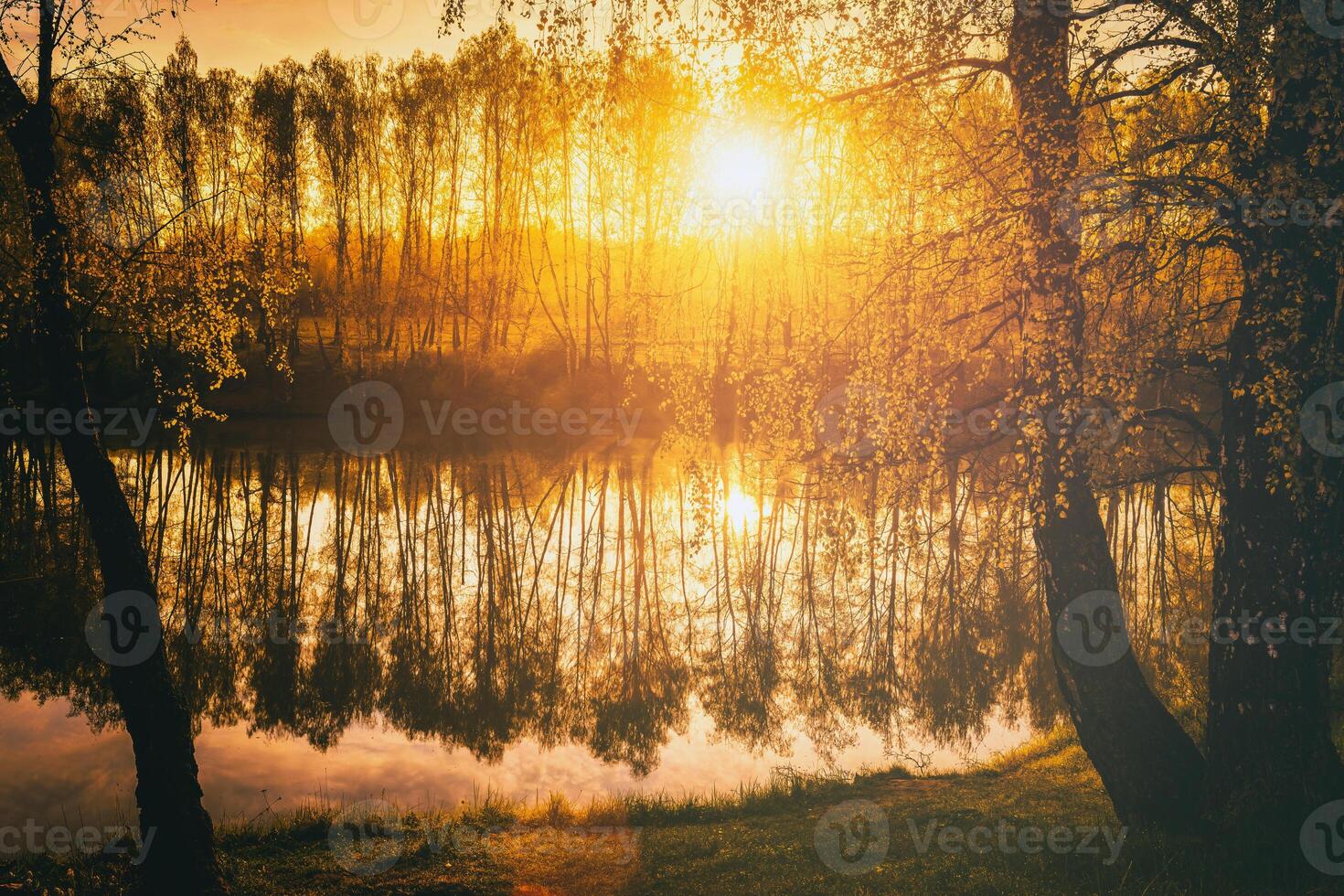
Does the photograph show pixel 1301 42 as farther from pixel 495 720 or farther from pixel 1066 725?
pixel 495 720

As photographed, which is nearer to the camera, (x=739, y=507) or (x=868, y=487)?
(x=868, y=487)

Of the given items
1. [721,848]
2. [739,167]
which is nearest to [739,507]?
[721,848]

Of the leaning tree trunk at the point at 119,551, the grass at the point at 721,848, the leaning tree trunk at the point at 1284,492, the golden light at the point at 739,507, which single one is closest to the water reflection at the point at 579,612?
the golden light at the point at 739,507

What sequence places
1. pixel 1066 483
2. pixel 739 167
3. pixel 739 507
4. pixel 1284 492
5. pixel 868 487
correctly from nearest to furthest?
pixel 1284 492 → pixel 1066 483 → pixel 739 167 → pixel 868 487 → pixel 739 507

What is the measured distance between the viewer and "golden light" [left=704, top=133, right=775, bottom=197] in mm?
8469

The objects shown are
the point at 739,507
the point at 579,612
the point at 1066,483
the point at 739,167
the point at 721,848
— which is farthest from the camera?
the point at 739,507

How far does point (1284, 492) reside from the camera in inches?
257

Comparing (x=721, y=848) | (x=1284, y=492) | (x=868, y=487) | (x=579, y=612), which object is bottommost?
(x=721, y=848)

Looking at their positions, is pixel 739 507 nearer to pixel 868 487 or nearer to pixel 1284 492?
pixel 868 487

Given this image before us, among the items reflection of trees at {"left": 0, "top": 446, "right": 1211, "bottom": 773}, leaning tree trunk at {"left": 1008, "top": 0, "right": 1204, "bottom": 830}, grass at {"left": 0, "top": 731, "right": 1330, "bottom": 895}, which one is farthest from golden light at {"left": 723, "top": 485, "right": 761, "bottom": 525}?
leaning tree trunk at {"left": 1008, "top": 0, "right": 1204, "bottom": 830}

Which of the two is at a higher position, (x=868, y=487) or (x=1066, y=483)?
(x=1066, y=483)

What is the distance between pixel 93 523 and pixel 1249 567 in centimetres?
964

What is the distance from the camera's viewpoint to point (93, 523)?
7.15 m

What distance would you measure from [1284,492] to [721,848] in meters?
6.38
